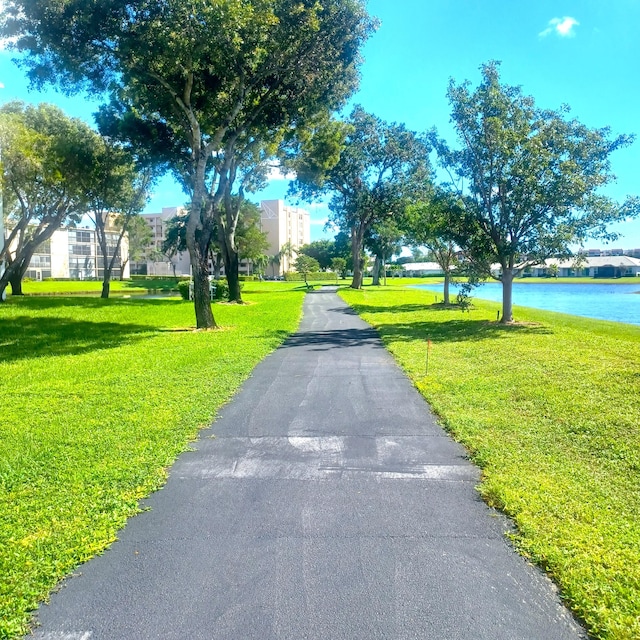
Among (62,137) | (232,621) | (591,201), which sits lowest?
(232,621)

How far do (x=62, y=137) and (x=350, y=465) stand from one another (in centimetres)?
2416

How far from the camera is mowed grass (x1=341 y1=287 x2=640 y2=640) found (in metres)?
3.21

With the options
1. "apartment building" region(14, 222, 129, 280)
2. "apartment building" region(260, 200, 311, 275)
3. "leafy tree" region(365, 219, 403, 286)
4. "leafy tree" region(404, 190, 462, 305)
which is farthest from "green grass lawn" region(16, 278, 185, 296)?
"apartment building" region(260, 200, 311, 275)

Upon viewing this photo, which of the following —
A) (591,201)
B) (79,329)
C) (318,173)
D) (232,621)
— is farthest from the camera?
(318,173)

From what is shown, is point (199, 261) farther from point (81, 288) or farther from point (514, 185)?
point (81, 288)

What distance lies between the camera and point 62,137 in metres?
24.1

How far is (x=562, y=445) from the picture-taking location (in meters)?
5.55

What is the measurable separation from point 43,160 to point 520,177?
18.2m

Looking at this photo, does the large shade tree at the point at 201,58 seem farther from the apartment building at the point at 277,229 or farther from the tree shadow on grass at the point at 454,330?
the apartment building at the point at 277,229

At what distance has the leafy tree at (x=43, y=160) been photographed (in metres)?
21.1

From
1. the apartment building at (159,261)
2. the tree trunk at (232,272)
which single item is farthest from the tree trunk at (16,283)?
the apartment building at (159,261)

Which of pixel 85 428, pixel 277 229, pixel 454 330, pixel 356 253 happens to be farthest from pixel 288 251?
pixel 85 428

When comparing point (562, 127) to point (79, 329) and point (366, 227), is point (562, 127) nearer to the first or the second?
point (79, 329)

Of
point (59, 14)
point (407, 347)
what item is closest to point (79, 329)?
point (59, 14)
